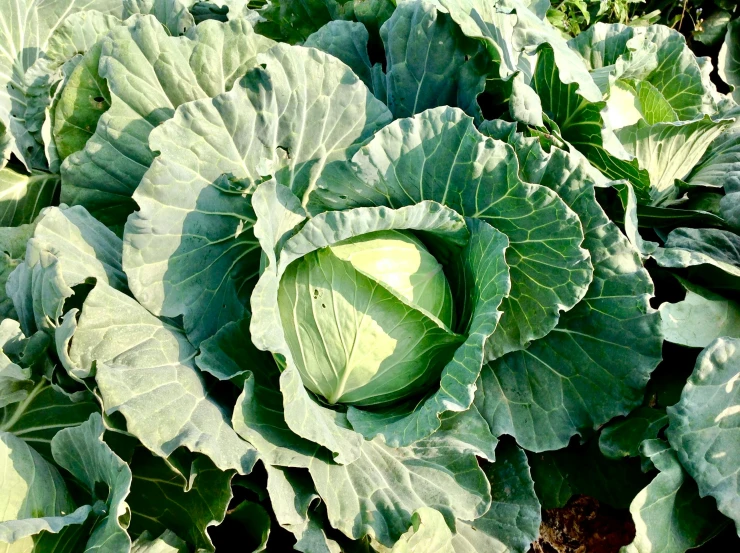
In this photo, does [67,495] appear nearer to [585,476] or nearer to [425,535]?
[425,535]

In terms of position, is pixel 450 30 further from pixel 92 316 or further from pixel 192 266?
pixel 92 316

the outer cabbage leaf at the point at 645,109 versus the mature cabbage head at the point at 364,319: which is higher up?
the outer cabbage leaf at the point at 645,109

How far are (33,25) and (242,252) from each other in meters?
2.05

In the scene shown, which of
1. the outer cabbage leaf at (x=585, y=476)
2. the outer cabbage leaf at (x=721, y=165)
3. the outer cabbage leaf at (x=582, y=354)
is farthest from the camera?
the outer cabbage leaf at (x=721, y=165)

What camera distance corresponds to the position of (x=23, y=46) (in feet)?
11.3

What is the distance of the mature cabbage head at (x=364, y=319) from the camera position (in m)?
2.30

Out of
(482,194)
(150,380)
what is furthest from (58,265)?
(482,194)

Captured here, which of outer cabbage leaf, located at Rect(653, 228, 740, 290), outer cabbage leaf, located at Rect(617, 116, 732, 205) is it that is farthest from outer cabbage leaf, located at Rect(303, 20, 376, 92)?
outer cabbage leaf, located at Rect(653, 228, 740, 290)

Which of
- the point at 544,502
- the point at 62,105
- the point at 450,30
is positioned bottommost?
the point at 544,502

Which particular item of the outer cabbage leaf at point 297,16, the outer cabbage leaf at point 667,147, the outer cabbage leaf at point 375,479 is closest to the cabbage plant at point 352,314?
the outer cabbage leaf at point 375,479

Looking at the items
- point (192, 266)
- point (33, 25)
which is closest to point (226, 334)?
point (192, 266)

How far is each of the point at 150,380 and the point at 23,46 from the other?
7.67 ft

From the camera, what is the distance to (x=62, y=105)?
2842 mm

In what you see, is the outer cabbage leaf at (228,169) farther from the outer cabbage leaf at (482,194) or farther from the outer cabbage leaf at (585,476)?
the outer cabbage leaf at (585,476)
